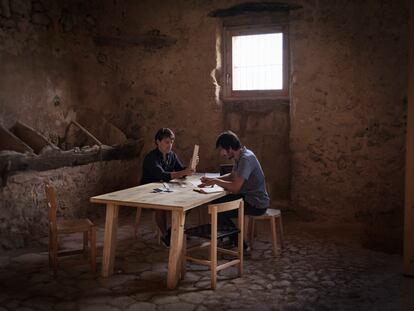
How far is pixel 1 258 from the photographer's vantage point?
15.5ft

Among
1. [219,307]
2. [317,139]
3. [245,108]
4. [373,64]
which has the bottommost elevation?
[219,307]

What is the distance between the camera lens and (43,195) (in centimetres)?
552

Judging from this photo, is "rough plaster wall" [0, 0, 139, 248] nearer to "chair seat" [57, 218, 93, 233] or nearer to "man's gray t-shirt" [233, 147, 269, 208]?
"chair seat" [57, 218, 93, 233]

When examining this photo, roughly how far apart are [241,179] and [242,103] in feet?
7.98

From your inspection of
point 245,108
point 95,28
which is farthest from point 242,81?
point 95,28

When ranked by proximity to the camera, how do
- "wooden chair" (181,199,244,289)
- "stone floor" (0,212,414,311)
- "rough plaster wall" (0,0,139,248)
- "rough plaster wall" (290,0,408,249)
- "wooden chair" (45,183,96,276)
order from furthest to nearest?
1. "rough plaster wall" (290,0,408,249)
2. "rough plaster wall" (0,0,139,248)
3. "wooden chair" (45,183,96,276)
4. "wooden chair" (181,199,244,289)
5. "stone floor" (0,212,414,311)

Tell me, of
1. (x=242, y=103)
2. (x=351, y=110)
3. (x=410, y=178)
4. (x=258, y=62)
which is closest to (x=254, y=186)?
(x=410, y=178)

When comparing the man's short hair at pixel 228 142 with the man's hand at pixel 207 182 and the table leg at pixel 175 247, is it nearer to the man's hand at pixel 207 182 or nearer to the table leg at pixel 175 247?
the man's hand at pixel 207 182

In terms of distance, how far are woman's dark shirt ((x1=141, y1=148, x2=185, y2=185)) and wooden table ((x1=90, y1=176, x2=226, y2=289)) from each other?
1.51ft

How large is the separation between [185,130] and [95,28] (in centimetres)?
203

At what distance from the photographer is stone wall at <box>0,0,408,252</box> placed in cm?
586

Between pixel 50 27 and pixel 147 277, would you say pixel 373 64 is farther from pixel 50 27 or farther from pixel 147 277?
pixel 50 27

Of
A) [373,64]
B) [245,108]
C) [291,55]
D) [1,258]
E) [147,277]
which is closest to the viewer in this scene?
[147,277]

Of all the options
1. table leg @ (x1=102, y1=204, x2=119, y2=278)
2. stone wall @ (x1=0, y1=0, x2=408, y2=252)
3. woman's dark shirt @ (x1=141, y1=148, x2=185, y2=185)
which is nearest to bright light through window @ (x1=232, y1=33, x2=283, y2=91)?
stone wall @ (x1=0, y1=0, x2=408, y2=252)
